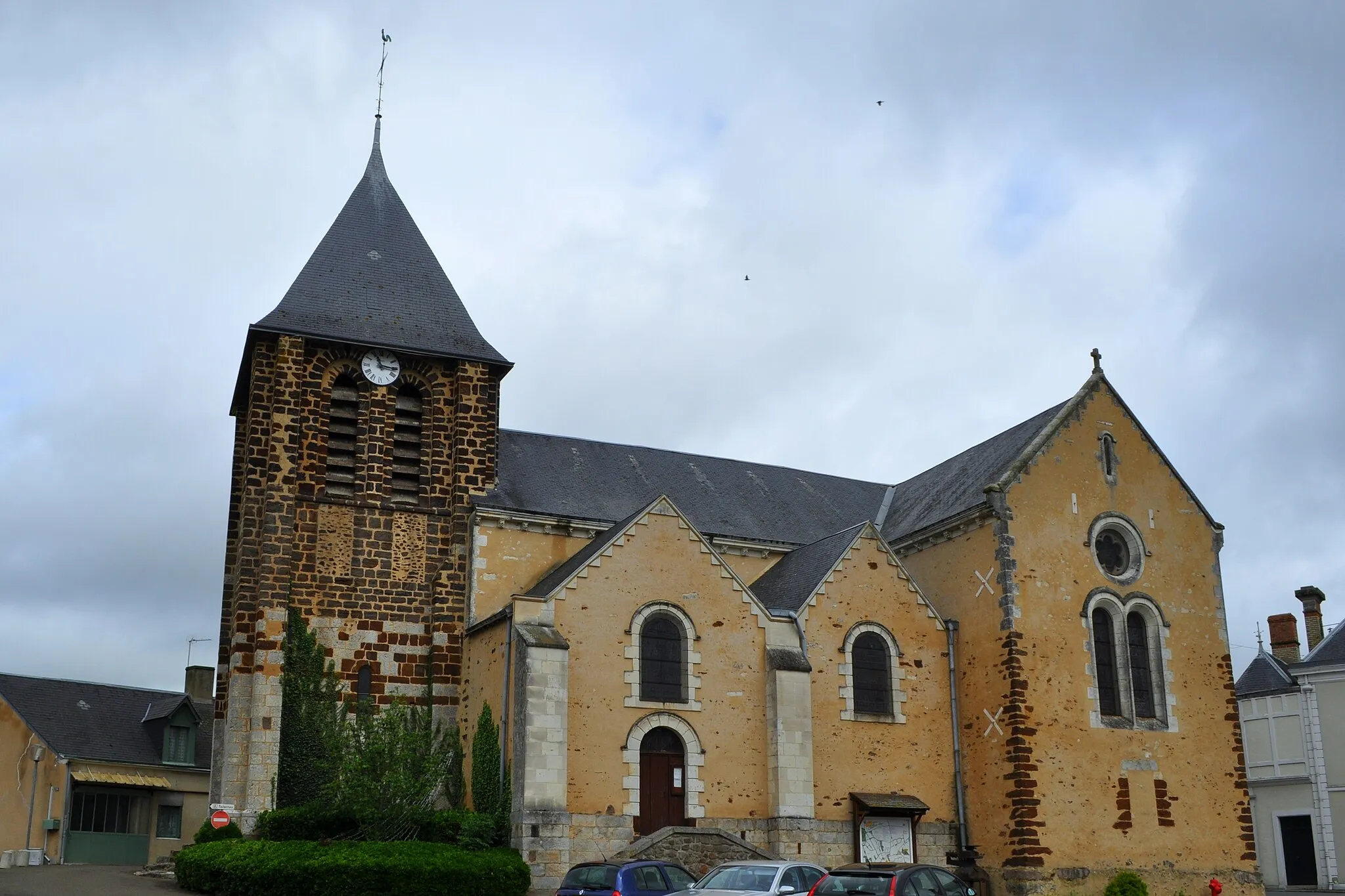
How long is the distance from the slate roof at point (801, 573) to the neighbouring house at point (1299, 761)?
17.1 m

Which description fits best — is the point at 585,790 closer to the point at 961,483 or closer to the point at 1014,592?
the point at 1014,592

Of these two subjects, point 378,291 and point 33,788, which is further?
point 33,788

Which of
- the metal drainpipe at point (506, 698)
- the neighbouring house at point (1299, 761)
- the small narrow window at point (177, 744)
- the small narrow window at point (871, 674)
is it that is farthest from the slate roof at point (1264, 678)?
Answer: the small narrow window at point (177, 744)

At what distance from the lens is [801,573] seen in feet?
91.7

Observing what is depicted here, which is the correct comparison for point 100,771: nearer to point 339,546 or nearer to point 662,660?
point 339,546

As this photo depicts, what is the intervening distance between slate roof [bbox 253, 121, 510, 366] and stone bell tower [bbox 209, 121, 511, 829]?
0.05 m

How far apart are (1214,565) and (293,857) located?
68.5 ft

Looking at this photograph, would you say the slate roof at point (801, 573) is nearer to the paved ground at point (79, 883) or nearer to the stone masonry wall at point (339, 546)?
the stone masonry wall at point (339, 546)

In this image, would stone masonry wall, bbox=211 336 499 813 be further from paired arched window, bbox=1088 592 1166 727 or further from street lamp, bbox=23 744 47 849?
paired arched window, bbox=1088 592 1166 727

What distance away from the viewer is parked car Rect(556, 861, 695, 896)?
18.1 m

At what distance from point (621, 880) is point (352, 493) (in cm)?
1227

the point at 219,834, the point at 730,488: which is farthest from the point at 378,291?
the point at 219,834

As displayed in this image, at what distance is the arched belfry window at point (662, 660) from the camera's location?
967 inches

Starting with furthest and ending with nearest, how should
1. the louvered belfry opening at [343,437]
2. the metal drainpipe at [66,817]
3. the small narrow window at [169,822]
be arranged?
the small narrow window at [169,822] < the metal drainpipe at [66,817] < the louvered belfry opening at [343,437]
